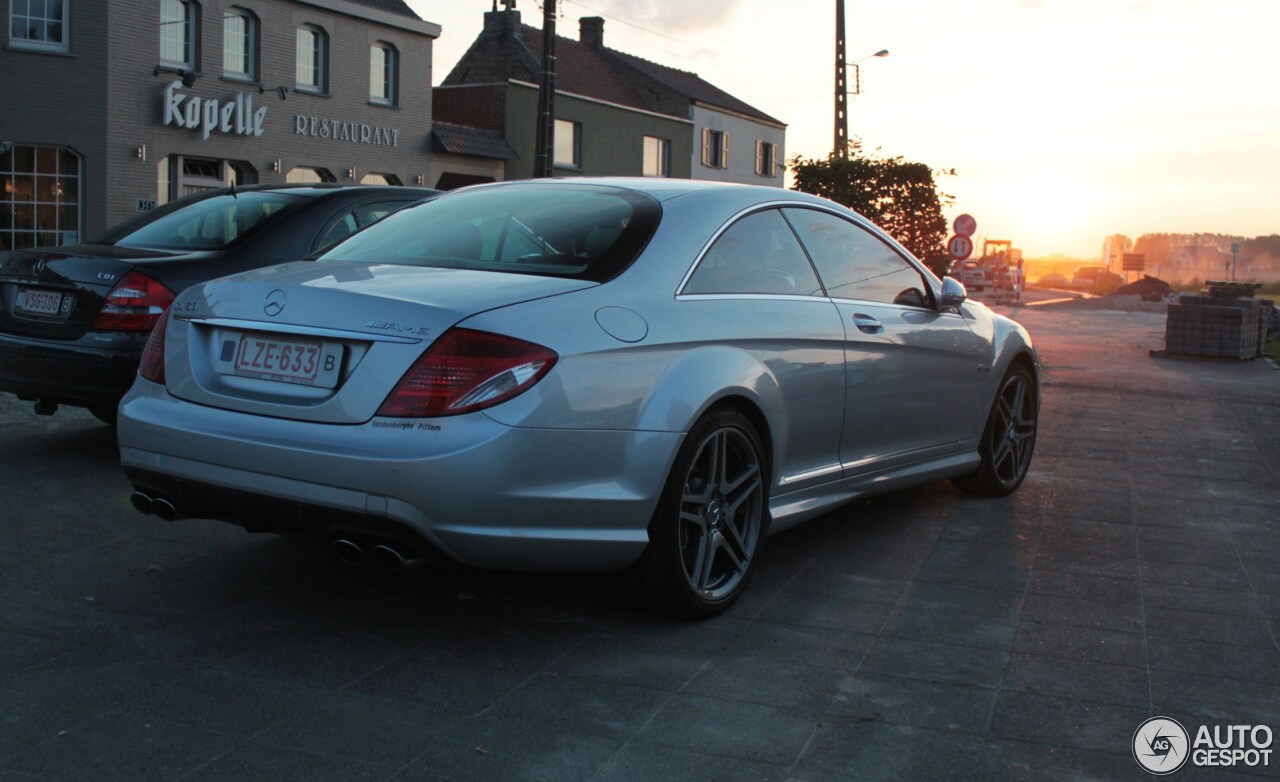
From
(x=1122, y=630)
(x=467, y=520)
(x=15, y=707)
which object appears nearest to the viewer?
(x=15, y=707)

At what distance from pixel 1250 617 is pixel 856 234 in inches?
84.0

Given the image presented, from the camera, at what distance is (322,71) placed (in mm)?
29922

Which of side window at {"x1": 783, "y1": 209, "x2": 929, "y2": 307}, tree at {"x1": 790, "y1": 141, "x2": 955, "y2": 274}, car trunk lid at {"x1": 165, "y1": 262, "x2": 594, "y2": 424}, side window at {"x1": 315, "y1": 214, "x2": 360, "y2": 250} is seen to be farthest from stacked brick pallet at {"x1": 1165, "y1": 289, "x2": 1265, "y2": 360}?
car trunk lid at {"x1": 165, "y1": 262, "x2": 594, "y2": 424}

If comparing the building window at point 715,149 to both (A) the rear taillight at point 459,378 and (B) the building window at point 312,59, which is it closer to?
(B) the building window at point 312,59

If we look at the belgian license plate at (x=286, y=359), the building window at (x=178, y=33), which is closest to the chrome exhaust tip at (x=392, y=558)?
the belgian license plate at (x=286, y=359)

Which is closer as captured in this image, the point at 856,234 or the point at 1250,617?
the point at 1250,617

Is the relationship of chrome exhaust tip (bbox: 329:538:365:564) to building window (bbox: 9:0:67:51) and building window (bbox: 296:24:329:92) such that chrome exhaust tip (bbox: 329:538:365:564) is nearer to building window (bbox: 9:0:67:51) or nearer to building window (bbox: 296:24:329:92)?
building window (bbox: 9:0:67:51)

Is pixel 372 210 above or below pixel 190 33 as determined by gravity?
below

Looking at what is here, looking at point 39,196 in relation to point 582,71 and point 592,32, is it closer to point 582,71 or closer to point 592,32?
point 582,71

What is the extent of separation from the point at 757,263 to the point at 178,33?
80.1 ft

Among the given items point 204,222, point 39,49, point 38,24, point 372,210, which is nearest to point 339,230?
point 372,210

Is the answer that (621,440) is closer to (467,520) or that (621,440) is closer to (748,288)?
(467,520)

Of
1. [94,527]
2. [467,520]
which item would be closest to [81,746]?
[467,520]

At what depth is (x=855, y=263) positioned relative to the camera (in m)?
5.45
